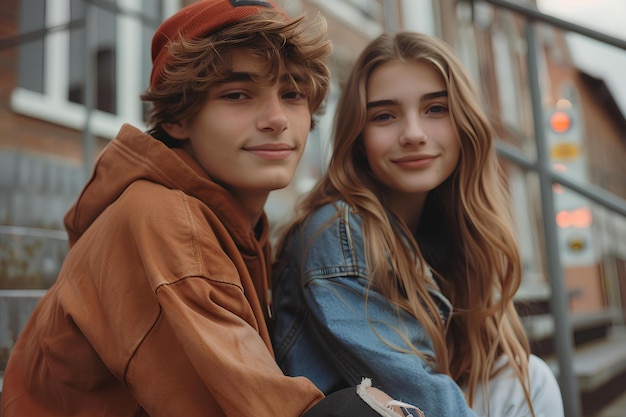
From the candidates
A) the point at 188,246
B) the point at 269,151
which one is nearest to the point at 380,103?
the point at 269,151

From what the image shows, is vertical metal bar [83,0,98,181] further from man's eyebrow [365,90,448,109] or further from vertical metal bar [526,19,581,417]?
vertical metal bar [526,19,581,417]

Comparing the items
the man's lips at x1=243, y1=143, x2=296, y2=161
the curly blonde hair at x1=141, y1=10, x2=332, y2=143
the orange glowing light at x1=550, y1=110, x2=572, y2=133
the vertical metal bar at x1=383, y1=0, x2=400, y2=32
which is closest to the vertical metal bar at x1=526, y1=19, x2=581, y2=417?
the vertical metal bar at x1=383, y1=0, x2=400, y2=32

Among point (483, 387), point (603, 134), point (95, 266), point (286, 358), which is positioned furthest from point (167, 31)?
point (603, 134)

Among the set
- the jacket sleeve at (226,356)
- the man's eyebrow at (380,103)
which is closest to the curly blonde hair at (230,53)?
the man's eyebrow at (380,103)

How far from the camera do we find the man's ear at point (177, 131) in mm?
1222

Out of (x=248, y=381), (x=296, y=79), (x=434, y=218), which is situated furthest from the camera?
(x=434, y=218)

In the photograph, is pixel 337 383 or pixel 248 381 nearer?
pixel 248 381

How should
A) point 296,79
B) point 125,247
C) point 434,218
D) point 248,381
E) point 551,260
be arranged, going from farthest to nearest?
point 551,260 → point 434,218 → point 296,79 → point 125,247 → point 248,381

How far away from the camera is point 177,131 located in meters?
1.23

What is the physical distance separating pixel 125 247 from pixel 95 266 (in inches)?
2.7

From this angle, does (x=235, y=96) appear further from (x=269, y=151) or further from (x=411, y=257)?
(x=411, y=257)

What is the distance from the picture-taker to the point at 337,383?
1.22 metres

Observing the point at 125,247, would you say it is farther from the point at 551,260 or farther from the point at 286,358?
the point at 551,260

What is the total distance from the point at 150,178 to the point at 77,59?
1901mm
